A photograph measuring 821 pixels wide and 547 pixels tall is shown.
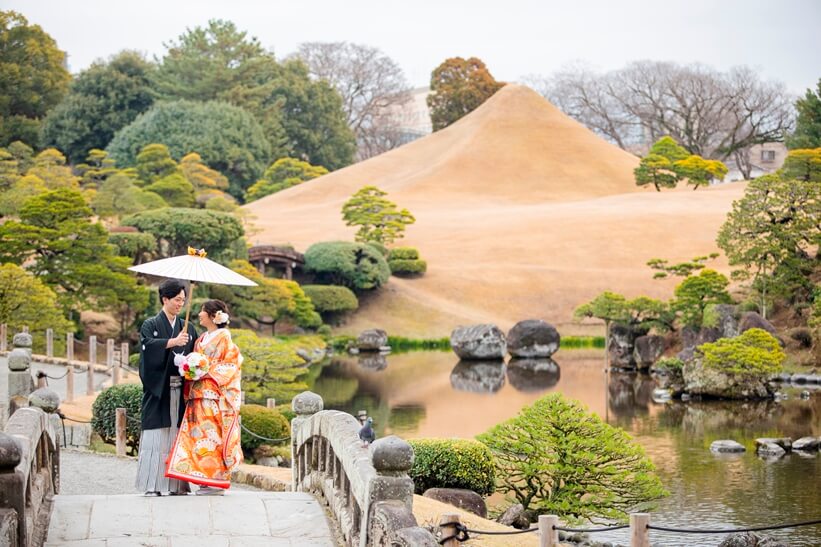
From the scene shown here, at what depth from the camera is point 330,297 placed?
1642 inches

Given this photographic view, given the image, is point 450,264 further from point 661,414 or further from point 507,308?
point 661,414

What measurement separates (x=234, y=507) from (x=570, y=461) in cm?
681

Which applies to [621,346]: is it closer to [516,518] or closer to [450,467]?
[516,518]

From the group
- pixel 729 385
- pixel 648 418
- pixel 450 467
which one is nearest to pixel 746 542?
pixel 450 467

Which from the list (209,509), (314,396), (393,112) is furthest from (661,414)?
(393,112)

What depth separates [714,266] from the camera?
156 ft

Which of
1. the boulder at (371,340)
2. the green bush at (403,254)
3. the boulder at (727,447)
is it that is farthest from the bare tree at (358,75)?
the boulder at (727,447)

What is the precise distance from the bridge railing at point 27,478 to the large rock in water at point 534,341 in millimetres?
29640

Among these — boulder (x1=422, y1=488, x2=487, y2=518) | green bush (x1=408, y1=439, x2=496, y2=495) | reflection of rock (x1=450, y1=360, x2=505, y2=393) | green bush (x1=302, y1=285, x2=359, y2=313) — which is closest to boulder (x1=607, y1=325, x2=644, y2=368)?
reflection of rock (x1=450, y1=360, x2=505, y2=393)

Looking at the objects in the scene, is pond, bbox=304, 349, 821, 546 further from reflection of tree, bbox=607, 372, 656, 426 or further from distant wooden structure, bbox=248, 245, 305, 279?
distant wooden structure, bbox=248, 245, 305, 279

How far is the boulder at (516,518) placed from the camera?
1348 centimetres

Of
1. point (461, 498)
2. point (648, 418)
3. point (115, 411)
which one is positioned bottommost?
point (648, 418)

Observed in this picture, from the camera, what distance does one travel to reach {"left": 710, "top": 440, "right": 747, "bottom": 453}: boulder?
20656mm

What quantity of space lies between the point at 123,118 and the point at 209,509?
57257 mm
